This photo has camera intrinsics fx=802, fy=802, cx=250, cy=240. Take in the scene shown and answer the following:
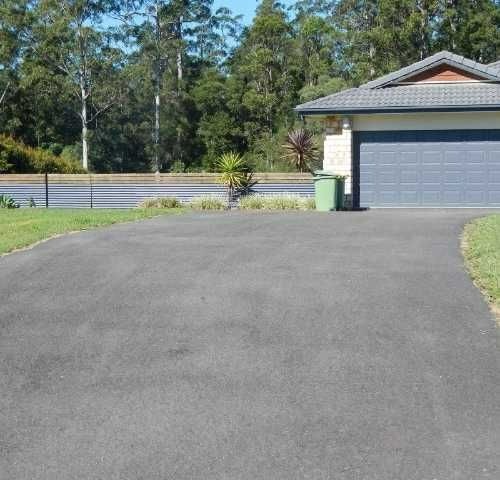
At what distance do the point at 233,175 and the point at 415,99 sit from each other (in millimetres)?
6399

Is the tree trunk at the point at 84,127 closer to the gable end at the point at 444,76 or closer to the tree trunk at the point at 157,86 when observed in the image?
the tree trunk at the point at 157,86

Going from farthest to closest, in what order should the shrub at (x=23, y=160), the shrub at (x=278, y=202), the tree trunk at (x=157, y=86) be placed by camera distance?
the tree trunk at (x=157, y=86)
the shrub at (x=23, y=160)
the shrub at (x=278, y=202)

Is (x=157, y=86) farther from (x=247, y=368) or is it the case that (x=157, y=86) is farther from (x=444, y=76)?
(x=247, y=368)

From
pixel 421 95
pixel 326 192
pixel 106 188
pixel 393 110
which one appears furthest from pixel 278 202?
pixel 106 188

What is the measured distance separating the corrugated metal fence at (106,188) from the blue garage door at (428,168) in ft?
13.5

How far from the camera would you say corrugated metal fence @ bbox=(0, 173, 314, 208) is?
27.1 metres

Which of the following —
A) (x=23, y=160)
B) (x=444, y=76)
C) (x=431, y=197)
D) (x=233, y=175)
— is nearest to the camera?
(x=431, y=197)

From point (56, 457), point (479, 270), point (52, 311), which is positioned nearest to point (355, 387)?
point (56, 457)

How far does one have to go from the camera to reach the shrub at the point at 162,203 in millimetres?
25770

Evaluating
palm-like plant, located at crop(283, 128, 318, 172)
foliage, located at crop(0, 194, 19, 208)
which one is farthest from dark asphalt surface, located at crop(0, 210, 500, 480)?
palm-like plant, located at crop(283, 128, 318, 172)

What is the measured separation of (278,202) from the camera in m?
23.6

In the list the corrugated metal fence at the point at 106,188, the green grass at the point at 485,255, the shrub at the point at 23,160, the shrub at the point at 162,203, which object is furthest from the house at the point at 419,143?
the shrub at the point at 23,160

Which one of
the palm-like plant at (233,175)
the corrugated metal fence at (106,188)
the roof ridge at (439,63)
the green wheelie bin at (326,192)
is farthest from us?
the corrugated metal fence at (106,188)

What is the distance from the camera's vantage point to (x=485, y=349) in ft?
23.5
